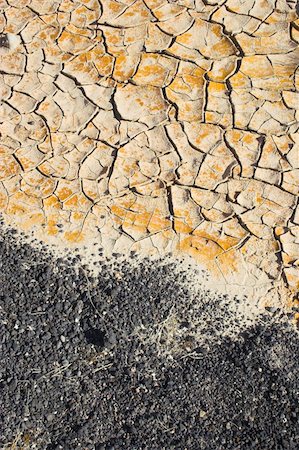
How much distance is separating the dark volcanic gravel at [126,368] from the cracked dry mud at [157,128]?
0.67ft

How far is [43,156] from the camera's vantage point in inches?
151

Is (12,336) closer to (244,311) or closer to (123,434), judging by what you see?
(123,434)

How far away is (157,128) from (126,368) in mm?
1116

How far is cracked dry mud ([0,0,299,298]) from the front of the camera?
12.2ft

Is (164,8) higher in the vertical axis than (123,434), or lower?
higher

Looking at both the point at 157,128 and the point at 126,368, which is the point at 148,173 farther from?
the point at 126,368

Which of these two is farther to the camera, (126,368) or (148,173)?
(148,173)

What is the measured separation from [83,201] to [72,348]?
68 centimetres

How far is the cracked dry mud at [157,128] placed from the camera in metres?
3.72

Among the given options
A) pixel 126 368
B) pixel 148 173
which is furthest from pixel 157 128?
pixel 126 368

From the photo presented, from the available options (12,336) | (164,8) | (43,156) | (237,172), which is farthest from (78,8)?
(12,336)

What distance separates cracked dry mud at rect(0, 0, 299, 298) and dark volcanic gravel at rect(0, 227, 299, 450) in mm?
203

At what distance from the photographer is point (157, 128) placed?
12.6 feet

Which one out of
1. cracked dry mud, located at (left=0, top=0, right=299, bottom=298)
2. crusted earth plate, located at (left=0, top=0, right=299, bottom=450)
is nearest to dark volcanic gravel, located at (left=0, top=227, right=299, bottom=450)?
crusted earth plate, located at (left=0, top=0, right=299, bottom=450)
